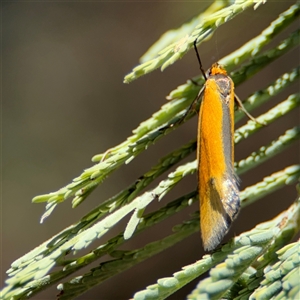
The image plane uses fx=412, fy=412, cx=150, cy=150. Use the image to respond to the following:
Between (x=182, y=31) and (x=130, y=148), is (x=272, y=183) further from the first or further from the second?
(x=182, y=31)

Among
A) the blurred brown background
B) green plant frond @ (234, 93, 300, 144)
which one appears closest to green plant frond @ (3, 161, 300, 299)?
green plant frond @ (234, 93, 300, 144)

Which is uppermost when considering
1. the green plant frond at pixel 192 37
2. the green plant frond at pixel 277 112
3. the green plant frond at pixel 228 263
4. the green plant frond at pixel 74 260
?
the green plant frond at pixel 192 37

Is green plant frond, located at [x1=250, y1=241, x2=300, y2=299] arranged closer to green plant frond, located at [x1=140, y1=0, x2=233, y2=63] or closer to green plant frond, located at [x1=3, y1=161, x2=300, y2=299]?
green plant frond, located at [x1=3, y1=161, x2=300, y2=299]

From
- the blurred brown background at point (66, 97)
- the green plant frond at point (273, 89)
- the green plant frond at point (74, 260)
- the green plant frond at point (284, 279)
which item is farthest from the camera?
the blurred brown background at point (66, 97)

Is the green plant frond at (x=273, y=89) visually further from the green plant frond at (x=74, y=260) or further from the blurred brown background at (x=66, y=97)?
the blurred brown background at (x=66, y=97)

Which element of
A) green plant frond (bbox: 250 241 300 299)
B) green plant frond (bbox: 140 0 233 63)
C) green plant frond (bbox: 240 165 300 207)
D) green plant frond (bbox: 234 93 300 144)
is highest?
green plant frond (bbox: 140 0 233 63)

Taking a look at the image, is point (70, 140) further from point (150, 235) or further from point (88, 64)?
point (150, 235)

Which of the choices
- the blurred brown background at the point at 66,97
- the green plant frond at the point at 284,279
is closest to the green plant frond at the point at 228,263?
the green plant frond at the point at 284,279

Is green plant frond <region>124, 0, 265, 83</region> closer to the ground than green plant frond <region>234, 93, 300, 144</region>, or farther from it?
farther from it
